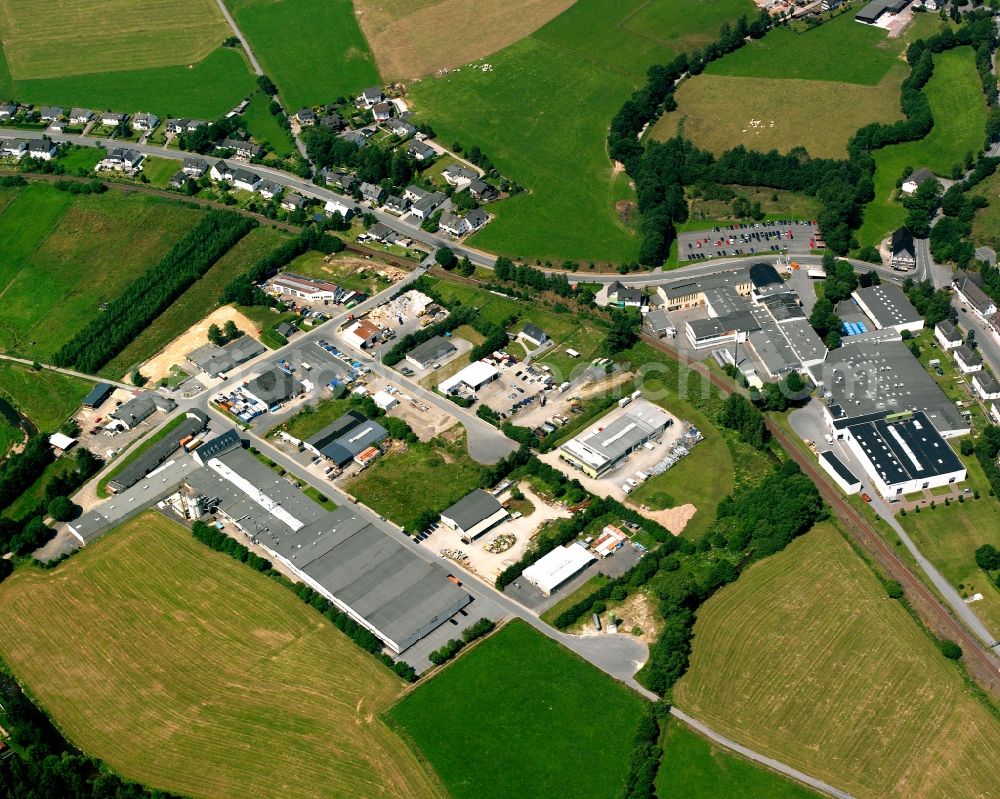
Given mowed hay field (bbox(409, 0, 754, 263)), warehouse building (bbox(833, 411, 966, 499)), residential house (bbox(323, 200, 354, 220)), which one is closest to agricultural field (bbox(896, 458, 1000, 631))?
warehouse building (bbox(833, 411, 966, 499))

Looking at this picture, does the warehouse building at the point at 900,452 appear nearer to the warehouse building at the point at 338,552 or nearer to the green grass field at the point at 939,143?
the green grass field at the point at 939,143

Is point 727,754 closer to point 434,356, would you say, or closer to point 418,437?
point 418,437

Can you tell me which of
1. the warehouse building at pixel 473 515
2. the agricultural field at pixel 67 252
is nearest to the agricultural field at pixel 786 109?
the agricultural field at pixel 67 252

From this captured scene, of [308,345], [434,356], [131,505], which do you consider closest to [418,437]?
[434,356]

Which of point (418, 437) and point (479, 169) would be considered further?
point (479, 169)

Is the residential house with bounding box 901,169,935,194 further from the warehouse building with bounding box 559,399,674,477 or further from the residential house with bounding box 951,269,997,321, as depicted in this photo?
the warehouse building with bounding box 559,399,674,477

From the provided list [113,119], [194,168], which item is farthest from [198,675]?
[113,119]
